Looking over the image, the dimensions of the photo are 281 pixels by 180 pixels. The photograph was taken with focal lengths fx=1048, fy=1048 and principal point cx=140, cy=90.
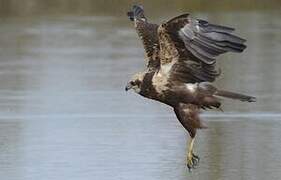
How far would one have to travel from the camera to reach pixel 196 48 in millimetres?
6898

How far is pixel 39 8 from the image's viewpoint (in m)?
21.1

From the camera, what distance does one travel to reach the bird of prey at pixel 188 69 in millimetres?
6828

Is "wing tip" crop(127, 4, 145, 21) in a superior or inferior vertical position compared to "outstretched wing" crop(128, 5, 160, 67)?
superior

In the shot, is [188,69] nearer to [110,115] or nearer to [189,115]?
[189,115]

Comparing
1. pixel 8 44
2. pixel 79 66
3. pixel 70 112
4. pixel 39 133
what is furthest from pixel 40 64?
pixel 39 133

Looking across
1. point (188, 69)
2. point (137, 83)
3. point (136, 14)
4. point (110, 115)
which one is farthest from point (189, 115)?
point (110, 115)

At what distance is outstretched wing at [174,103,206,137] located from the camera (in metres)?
7.02

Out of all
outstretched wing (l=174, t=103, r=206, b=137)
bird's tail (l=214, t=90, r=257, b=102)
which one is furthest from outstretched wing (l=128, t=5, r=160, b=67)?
bird's tail (l=214, t=90, r=257, b=102)

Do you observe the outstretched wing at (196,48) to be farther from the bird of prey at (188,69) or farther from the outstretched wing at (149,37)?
the outstretched wing at (149,37)

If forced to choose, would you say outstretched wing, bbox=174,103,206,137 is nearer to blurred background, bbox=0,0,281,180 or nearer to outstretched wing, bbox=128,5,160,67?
outstretched wing, bbox=128,5,160,67

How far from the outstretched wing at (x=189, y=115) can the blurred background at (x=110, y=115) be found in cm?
67

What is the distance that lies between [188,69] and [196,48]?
0.63 ft

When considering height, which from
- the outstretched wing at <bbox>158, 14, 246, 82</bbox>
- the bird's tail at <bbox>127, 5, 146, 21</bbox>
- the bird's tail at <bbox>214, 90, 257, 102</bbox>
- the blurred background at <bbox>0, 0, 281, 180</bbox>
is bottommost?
the blurred background at <bbox>0, 0, 281, 180</bbox>

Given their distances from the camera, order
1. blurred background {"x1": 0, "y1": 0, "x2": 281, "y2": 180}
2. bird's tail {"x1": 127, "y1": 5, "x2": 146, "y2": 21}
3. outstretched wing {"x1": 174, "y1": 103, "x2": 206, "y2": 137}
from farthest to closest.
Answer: blurred background {"x1": 0, "y1": 0, "x2": 281, "y2": 180}, bird's tail {"x1": 127, "y1": 5, "x2": 146, "y2": 21}, outstretched wing {"x1": 174, "y1": 103, "x2": 206, "y2": 137}
